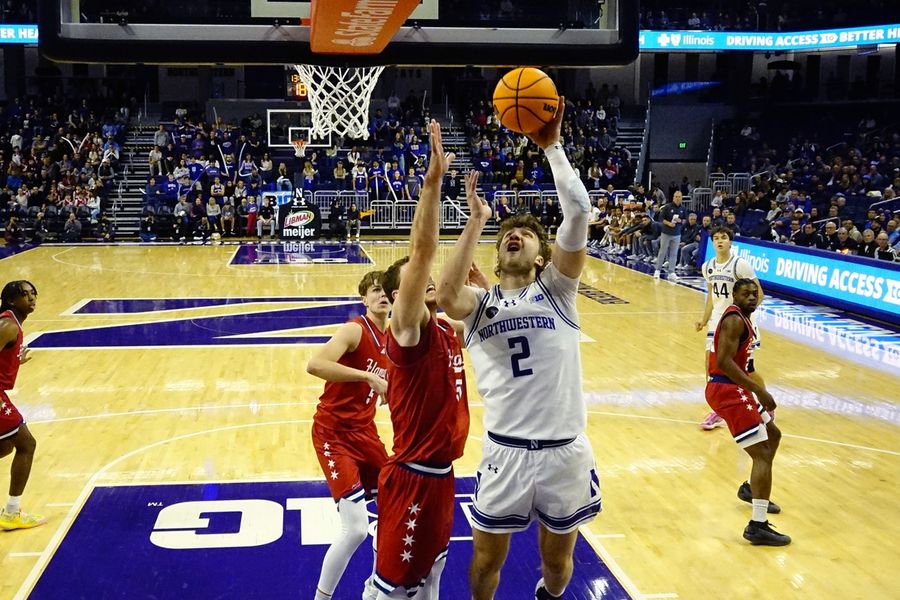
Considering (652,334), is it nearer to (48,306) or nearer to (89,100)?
(48,306)

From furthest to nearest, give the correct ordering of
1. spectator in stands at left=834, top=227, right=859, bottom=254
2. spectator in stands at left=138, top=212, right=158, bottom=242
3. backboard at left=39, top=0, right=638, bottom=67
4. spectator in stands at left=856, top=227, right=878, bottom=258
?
spectator in stands at left=138, top=212, right=158, bottom=242
spectator in stands at left=834, top=227, right=859, bottom=254
spectator in stands at left=856, top=227, right=878, bottom=258
backboard at left=39, top=0, right=638, bottom=67

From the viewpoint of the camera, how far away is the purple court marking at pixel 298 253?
2188 centimetres

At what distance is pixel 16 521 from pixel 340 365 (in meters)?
2.80

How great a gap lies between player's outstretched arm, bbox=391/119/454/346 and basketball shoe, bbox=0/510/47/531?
144 inches

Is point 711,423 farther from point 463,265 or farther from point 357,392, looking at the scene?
point 463,265

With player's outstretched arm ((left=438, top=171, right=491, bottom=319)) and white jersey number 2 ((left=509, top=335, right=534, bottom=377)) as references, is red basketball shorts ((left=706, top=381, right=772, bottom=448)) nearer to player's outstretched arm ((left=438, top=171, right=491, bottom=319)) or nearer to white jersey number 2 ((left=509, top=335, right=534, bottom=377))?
white jersey number 2 ((left=509, top=335, right=534, bottom=377))

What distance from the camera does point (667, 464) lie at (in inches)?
299

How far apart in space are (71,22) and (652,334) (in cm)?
889

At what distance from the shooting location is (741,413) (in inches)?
245

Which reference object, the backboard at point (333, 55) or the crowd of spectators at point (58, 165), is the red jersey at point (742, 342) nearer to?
the backboard at point (333, 55)

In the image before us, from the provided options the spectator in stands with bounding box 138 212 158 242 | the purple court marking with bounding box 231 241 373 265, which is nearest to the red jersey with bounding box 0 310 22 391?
the purple court marking with bounding box 231 241 373 265

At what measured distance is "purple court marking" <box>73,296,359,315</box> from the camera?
1505 centimetres

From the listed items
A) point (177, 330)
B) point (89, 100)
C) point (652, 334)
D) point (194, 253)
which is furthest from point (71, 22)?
point (89, 100)

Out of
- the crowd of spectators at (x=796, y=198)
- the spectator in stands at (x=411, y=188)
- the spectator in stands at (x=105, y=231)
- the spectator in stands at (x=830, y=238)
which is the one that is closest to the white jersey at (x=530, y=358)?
the crowd of spectators at (x=796, y=198)
